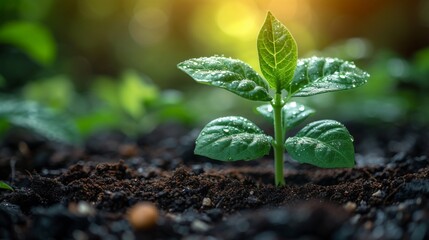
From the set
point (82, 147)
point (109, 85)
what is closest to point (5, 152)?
point (82, 147)

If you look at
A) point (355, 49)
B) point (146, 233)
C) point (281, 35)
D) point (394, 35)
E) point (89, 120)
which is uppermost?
point (394, 35)

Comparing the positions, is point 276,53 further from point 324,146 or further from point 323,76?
point 324,146

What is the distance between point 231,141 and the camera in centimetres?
155

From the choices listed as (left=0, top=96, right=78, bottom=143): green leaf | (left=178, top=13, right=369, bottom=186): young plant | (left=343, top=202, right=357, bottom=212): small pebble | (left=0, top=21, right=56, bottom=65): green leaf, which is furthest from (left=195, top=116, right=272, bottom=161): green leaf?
(left=0, top=21, right=56, bottom=65): green leaf

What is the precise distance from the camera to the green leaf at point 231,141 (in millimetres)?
1512

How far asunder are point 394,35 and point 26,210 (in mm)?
5345

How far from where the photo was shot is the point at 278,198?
1.55 meters

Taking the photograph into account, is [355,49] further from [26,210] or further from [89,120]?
[26,210]

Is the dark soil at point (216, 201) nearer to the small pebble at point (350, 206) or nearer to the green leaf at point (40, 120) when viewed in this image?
the small pebble at point (350, 206)

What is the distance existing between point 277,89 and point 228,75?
0.19 meters

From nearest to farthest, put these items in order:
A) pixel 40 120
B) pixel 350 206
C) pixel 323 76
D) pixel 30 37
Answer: pixel 350 206 → pixel 323 76 → pixel 40 120 → pixel 30 37

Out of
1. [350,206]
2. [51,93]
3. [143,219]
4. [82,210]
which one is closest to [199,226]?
[143,219]

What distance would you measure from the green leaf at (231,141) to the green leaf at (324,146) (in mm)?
95

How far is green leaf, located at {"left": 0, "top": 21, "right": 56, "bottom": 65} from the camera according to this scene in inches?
131
